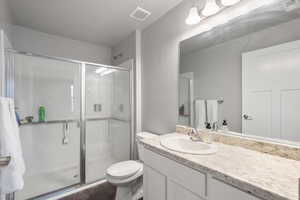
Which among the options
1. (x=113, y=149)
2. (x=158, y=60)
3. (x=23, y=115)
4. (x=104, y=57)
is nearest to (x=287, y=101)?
(x=158, y=60)

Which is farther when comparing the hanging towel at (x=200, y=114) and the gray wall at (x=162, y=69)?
the gray wall at (x=162, y=69)

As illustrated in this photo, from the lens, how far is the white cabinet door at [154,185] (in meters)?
1.02

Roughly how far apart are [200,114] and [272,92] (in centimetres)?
60

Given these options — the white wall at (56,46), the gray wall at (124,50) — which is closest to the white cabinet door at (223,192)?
the gray wall at (124,50)

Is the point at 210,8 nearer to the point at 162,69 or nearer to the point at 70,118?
the point at 162,69

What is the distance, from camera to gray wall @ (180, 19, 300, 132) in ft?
3.10

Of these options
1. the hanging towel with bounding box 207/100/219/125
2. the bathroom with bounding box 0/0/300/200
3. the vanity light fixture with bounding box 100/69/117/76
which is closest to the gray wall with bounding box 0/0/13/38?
the bathroom with bounding box 0/0/300/200

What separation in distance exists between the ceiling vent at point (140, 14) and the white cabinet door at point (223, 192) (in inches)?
73.9

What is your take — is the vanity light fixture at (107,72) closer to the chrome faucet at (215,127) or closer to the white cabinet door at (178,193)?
the chrome faucet at (215,127)

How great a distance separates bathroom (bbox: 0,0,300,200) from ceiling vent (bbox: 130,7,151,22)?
1 centimetres

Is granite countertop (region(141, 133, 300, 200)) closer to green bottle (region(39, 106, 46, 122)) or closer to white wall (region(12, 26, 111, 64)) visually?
green bottle (region(39, 106, 46, 122))

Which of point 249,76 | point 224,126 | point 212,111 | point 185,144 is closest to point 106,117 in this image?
point 185,144

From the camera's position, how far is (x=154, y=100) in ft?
6.40

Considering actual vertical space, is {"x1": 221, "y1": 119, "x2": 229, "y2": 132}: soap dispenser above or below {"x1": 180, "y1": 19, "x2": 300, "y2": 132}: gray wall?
below
